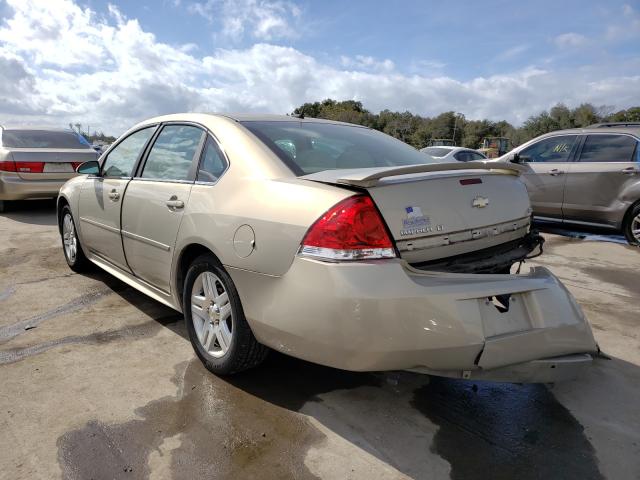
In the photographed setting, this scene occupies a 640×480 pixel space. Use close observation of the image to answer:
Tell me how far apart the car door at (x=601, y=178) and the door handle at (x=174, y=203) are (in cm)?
615

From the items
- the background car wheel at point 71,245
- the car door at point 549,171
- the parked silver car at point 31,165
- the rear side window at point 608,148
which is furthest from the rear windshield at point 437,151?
the background car wheel at point 71,245

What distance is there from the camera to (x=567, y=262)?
227 inches

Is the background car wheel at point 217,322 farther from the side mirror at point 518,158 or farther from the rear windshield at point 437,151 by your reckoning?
the rear windshield at point 437,151

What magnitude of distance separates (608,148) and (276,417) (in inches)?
260

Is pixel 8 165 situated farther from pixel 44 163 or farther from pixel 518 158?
pixel 518 158

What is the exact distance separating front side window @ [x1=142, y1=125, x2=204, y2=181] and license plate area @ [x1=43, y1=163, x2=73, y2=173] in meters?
5.53

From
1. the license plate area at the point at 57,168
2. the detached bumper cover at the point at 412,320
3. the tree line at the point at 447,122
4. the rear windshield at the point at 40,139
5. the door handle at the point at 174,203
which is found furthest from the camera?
the tree line at the point at 447,122

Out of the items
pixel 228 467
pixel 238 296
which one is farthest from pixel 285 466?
pixel 238 296

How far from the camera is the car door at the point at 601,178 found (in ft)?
22.3

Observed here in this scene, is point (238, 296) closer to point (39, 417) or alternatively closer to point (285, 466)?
point (285, 466)

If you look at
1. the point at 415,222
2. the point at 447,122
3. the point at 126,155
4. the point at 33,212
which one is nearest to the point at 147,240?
the point at 126,155

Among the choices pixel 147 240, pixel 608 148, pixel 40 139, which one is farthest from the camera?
pixel 40 139

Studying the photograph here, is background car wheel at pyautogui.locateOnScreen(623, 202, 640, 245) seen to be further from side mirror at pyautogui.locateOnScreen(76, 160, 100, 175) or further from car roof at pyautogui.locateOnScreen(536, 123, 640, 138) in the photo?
side mirror at pyautogui.locateOnScreen(76, 160, 100, 175)

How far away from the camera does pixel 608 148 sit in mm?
7086
